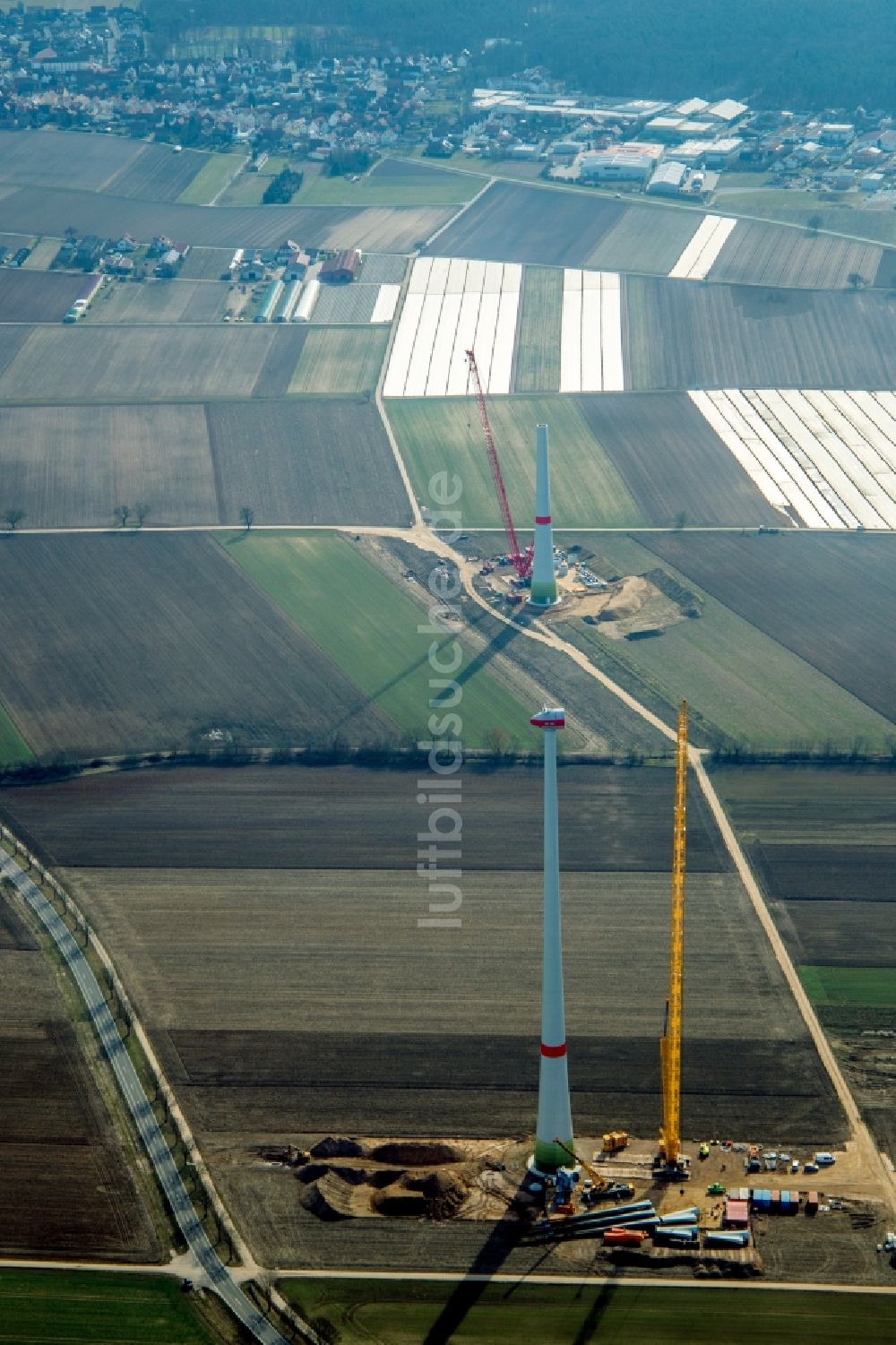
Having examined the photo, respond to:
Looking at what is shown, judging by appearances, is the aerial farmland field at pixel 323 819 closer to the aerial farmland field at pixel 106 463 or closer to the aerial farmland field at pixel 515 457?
the aerial farmland field at pixel 515 457

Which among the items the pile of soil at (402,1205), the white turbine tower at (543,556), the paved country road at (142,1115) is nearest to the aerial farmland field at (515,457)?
the white turbine tower at (543,556)

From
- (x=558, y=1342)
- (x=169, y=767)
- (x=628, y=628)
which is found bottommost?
(x=558, y=1342)

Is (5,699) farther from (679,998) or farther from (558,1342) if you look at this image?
(558,1342)

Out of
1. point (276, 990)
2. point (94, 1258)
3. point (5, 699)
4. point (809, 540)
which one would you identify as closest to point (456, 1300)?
point (94, 1258)

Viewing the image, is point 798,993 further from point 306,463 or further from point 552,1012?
point 306,463

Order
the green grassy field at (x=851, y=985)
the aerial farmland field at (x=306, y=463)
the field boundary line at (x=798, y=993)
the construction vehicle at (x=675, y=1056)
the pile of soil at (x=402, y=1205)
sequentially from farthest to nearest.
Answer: the aerial farmland field at (x=306, y=463) → the green grassy field at (x=851, y=985) → the field boundary line at (x=798, y=993) → the construction vehicle at (x=675, y=1056) → the pile of soil at (x=402, y=1205)

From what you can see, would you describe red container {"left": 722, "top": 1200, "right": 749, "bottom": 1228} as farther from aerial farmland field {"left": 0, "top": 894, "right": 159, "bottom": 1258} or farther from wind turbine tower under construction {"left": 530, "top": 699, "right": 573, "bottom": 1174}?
A: aerial farmland field {"left": 0, "top": 894, "right": 159, "bottom": 1258}

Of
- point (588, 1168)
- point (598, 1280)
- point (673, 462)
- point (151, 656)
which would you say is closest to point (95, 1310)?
point (598, 1280)
